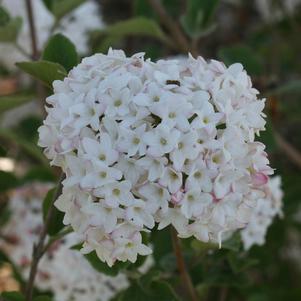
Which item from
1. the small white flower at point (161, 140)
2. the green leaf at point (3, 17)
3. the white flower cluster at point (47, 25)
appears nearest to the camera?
the small white flower at point (161, 140)

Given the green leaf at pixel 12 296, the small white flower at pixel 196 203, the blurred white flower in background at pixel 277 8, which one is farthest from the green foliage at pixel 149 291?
the blurred white flower in background at pixel 277 8

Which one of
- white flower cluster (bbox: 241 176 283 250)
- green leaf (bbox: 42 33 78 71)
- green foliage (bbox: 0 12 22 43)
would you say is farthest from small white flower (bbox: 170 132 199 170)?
green foliage (bbox: 0 12 22 43)

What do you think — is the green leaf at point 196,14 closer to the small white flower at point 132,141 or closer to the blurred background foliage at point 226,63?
the blurred background foliage at point 226,63

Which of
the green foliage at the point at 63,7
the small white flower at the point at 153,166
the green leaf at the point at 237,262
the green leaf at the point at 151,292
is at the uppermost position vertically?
the small white flower at the point at 153,166

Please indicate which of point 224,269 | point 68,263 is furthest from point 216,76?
point 68,263

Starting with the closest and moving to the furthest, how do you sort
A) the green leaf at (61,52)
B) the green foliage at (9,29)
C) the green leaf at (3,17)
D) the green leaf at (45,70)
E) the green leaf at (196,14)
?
the green leaf at (45,70) < the green leaf at (61,52) < the green leaf at (3,17) < the green foliage at (9,29) < the green leaf at (196,14)
